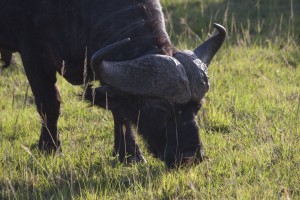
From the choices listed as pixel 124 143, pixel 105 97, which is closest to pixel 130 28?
pixel 105 97

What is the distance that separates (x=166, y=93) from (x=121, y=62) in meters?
0.43

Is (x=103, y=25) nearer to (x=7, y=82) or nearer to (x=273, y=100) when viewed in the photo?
(x=273, y=100)

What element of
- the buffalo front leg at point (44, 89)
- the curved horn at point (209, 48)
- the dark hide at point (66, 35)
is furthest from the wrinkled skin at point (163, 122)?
the buffalo front leg at point (44, 89)

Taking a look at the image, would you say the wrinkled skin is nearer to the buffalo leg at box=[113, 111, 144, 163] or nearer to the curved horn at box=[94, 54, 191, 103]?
the curved horn at box=[94, 54, 191, 103]

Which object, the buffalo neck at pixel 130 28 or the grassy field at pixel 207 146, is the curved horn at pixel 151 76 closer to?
the buffalo neck at pixel 130 28

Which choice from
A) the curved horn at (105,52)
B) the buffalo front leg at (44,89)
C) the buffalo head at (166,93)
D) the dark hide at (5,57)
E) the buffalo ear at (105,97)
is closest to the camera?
the curved horn at (105,52)

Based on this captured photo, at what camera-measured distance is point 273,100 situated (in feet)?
22.3

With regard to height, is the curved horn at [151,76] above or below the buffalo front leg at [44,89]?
above

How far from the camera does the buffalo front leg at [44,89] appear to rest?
19.9 ft

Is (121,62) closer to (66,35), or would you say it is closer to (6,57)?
(66,35)

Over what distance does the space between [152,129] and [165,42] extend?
0.73 metres

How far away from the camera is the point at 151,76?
4898 millimetres

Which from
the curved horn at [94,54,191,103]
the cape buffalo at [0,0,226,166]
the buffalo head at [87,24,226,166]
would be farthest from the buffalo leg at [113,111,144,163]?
the curved horn at [94,54,191,103]

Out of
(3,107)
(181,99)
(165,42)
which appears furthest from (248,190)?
(3,107)
